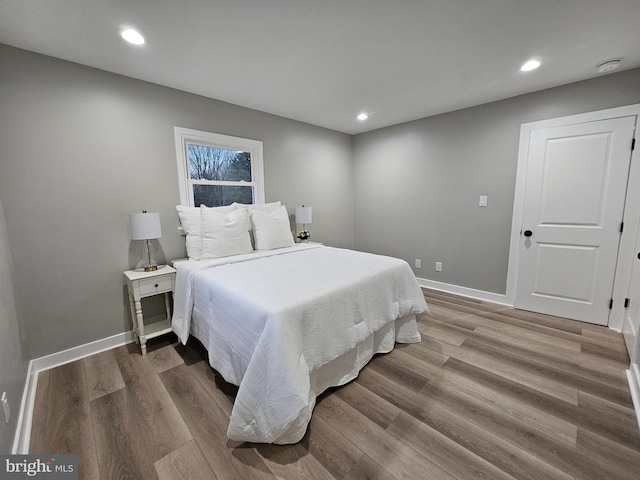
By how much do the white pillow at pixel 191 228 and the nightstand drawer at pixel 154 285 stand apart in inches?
12.4

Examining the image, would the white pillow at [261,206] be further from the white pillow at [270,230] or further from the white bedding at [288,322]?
the white bedding at [288,322]

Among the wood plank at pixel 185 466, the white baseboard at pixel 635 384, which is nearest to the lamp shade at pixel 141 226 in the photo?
the wood plank at pixel 185 466

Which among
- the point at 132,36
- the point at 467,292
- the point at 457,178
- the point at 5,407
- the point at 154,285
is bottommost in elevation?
the point at 467,292

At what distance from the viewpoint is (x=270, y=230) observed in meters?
2.94

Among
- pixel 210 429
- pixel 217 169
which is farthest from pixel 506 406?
pixel 217 169

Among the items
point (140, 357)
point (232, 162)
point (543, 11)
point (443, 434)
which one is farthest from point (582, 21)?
point (140, 357)

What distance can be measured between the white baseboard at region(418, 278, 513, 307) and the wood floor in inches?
34.3

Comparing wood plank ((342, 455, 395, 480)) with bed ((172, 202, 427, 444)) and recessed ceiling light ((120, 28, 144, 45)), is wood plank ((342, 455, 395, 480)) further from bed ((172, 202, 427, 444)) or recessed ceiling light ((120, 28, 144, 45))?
recessed ceiling light ((120, 28, 144, 45))

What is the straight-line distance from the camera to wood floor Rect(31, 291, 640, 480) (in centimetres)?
126

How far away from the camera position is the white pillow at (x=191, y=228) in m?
2.53

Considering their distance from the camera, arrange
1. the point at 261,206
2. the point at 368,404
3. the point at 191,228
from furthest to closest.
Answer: the point at 261,206 < the point at 191,228 < the point at 368,404

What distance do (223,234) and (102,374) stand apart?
1.42 meters

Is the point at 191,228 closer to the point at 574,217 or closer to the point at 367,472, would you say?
the point at 367,472

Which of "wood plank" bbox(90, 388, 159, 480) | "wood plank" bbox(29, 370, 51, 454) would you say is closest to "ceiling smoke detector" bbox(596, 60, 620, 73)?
"wood plank" bbox(90, 388, 159, 480)
